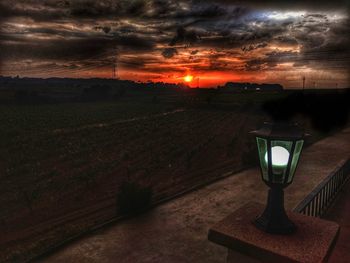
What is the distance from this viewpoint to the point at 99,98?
336 feet

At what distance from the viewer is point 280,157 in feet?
8.82

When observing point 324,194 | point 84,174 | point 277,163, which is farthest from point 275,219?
point 84,174

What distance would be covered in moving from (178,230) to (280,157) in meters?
5.14

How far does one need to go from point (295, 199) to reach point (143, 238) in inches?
190

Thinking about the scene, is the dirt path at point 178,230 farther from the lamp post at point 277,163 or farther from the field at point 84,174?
the lamp post at point 277,163

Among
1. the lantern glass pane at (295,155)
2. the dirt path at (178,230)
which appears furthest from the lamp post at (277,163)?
the dirt path at (178,230)

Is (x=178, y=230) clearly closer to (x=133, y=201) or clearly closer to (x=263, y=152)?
(x=133, y=201)

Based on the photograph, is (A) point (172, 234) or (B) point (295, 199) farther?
(B) point (295, 199)

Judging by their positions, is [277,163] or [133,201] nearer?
[277,163]

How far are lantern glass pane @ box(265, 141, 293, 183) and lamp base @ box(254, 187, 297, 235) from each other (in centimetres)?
18

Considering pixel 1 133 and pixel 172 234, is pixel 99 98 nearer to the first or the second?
pixel 1 133

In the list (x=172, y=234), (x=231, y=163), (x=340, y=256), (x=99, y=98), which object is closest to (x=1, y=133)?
(x=231, y=163)

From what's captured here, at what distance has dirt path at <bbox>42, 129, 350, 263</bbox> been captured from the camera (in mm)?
6227

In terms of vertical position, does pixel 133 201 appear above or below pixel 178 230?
above
